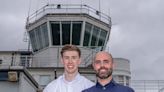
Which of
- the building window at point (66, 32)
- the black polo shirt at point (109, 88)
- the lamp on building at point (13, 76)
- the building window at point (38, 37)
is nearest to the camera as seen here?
the black polo shirt at point (109, 88)

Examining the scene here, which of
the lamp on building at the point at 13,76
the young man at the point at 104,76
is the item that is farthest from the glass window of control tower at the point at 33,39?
the young man at the point at 104,76

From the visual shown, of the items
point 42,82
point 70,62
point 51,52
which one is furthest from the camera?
point 51,52

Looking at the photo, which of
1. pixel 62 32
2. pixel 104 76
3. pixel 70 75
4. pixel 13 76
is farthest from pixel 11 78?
pixel 62 32

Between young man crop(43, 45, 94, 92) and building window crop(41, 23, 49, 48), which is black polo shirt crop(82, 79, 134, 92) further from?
building window crop(41, 23, 49, 48)

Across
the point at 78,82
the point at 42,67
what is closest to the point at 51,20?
the point at 42,67

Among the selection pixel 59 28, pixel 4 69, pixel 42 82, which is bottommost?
pixel 42 82

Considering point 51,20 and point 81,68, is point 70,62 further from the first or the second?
point 51,20

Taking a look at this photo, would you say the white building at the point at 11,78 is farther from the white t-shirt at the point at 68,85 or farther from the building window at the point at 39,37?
the building window at the point at 39,37

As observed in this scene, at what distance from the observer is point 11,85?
13.3 metres

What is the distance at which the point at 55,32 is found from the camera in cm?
3011

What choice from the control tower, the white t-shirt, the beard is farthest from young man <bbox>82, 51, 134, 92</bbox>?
the control tower

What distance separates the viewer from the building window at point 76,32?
29.8 m

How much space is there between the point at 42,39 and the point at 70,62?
85.7ft

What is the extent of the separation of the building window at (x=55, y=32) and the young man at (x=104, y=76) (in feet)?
81.8
